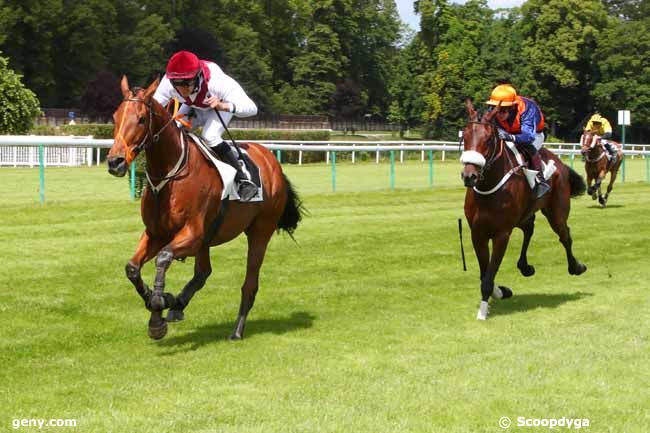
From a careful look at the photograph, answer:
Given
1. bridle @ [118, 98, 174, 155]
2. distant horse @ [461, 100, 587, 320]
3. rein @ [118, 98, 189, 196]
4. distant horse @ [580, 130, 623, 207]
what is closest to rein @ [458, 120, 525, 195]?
distant horse @ [461, 100, 587, 320]

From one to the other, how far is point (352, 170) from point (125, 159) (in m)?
28.1

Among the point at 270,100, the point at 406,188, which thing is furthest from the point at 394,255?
the point at 270,100

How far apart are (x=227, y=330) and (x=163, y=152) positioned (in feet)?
6.22

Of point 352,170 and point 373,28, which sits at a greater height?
point 373,28

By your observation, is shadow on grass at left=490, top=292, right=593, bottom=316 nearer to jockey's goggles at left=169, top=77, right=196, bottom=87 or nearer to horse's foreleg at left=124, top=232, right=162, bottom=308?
horse's foreleg at left=124, top=232, right=162, bottom=308

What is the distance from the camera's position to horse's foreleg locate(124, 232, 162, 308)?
24.2 feet

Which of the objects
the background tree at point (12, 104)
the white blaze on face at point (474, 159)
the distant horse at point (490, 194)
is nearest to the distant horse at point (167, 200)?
the white blaze on face at point (474, 159)

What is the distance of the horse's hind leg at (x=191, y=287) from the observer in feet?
26.8

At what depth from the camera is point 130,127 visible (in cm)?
718

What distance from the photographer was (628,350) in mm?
7746

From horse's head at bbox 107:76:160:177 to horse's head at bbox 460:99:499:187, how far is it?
2.97 m

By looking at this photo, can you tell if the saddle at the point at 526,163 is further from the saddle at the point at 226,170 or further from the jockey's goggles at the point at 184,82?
the jockey's goggles at the point at 184,82

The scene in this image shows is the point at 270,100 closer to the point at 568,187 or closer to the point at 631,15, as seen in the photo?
the point at 631,15

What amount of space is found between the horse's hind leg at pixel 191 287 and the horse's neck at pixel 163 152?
113cm
